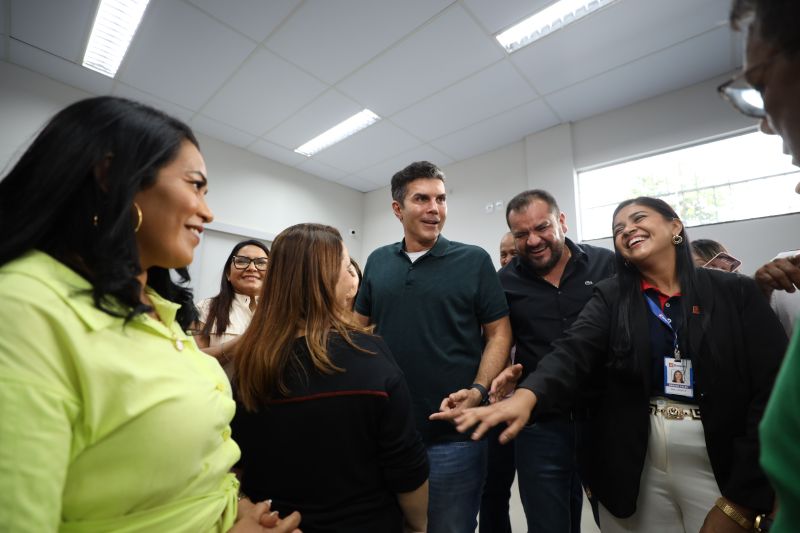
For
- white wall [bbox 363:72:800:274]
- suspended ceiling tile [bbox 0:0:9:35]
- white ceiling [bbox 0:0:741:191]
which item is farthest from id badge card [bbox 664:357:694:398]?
suspended ceiling tile [bbox 0:0:9:35]

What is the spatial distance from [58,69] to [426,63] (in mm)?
3370

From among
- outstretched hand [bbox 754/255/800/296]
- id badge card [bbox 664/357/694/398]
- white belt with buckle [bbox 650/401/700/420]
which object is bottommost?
white belt with buckle [bbox 650/401/700/420]

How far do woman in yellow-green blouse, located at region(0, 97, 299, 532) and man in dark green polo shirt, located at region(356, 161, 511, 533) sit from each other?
32.3 inches

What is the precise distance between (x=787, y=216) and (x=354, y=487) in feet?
12.9

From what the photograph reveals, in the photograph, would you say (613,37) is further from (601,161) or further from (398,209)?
(398,209)

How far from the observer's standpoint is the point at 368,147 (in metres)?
4.45

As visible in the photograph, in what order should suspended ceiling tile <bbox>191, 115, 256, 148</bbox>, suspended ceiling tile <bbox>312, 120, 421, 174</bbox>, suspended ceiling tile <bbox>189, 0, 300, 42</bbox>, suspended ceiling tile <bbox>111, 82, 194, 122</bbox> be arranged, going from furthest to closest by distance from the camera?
suspended ceiling tile <bbox>312, 120, 421, 174</bbox>
suspended ceiling tile <bbox>191, 115, 256, 148</bbox>
suspended ceiling tile <bbox>111, 82, 194, 122</bbox>
suspended ceiling tile <bbox>189, 0, 300, 42</bbox>

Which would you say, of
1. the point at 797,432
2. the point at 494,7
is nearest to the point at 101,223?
the point at 797,432

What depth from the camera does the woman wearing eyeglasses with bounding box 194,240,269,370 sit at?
1.93 m

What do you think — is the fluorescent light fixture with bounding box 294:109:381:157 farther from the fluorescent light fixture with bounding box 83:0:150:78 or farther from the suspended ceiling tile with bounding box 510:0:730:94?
the fluorescent light fixture with bounding box 83:0:150:78

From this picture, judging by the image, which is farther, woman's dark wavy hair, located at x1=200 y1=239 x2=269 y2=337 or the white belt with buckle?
woman's dark wavy hair, located at x1=200 y1=239 x2=269 y2=337

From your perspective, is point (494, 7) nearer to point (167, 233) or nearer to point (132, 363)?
point (167, 233)

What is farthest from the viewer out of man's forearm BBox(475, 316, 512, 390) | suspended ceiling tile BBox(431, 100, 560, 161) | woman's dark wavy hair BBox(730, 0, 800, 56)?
suspended ceiling tile BBox(431, 100, 560, 161)

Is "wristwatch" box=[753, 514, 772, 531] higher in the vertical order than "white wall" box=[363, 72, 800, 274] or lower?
lower
